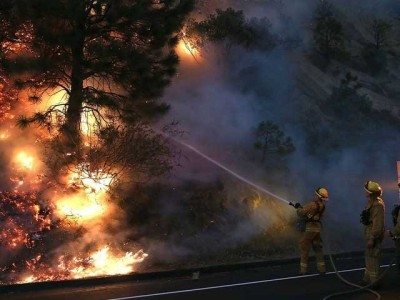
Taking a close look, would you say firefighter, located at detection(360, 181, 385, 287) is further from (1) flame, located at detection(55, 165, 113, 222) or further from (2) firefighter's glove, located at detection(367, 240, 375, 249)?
(1) flame, located at detection(55, 165, 113, 222)

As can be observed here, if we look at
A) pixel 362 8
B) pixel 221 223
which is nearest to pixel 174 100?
pixel 221 223

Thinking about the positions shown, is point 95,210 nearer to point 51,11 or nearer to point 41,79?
point 41,79

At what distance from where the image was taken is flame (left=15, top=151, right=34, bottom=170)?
34.2ft

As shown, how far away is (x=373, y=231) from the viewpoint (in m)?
7.29

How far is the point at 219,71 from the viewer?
1798cm

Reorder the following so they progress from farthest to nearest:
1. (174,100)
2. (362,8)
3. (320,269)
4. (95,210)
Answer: (362,8), (174,100), (95,210), (320,269)

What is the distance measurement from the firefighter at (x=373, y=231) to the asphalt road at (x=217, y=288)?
0.89 feet

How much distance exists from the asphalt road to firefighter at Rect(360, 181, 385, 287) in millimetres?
272

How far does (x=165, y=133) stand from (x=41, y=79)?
3.87 meters

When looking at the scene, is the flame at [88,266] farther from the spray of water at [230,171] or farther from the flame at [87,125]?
the spray of water at [230,171]

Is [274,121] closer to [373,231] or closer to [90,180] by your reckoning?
[90,180]

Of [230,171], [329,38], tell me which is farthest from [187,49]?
[329,38]

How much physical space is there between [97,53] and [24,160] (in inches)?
137

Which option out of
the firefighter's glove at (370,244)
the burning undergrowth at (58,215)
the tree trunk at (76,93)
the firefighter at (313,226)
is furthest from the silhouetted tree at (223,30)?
the firefighter's glove at (370,244)
